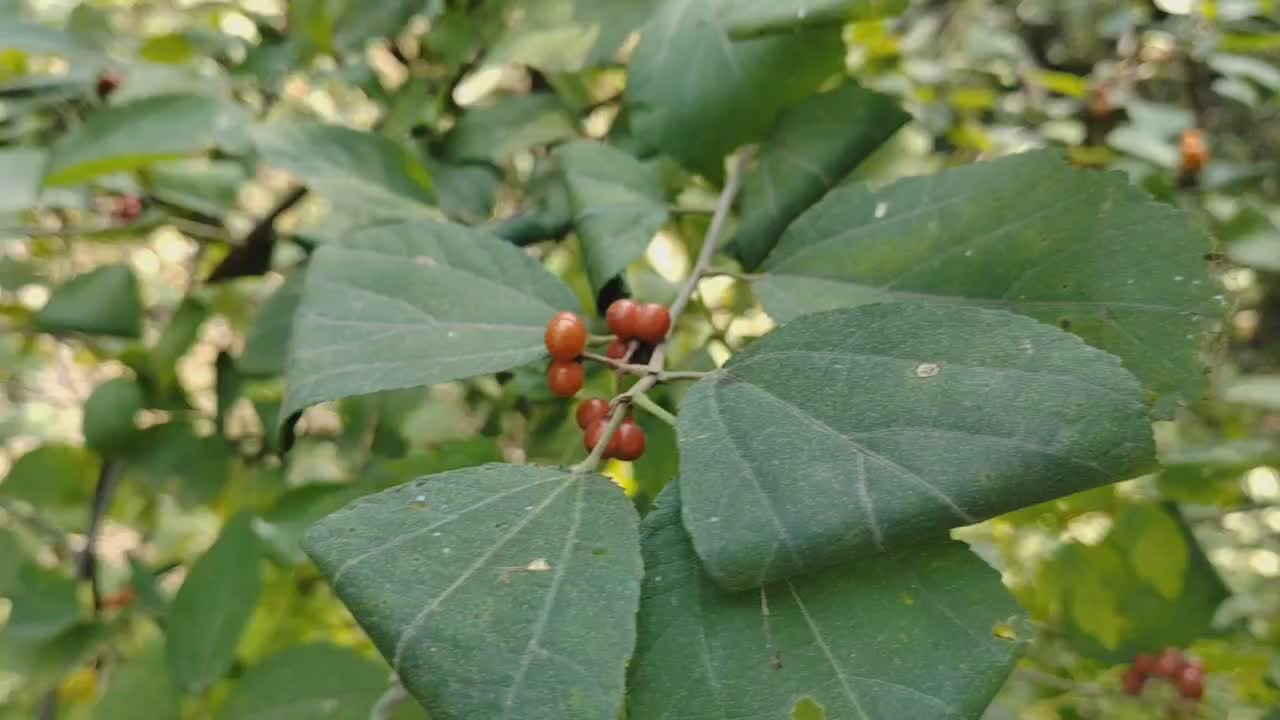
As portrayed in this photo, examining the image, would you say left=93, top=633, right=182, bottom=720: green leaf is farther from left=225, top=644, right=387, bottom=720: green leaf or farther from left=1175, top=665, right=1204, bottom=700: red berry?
left=1175, top=665, right=1204, bottom=700: red berry

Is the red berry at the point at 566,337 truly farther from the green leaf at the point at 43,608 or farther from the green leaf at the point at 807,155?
the green leaf at the point at 43,608

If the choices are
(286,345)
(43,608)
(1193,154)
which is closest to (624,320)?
(286,345)

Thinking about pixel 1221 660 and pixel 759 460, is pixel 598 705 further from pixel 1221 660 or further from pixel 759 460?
pixel 1221 660

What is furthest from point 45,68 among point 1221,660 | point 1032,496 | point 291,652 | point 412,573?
point 1221,660

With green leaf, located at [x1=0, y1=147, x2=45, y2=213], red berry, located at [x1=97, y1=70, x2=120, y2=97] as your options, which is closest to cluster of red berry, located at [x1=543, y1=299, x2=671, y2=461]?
green leaf, located at [x1=0, y1=147, x2=45, y2=213]

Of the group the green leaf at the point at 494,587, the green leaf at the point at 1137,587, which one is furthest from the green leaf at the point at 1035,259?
the green leaf at the point at 1137,587

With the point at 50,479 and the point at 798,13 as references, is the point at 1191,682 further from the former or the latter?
the point at 50,479
